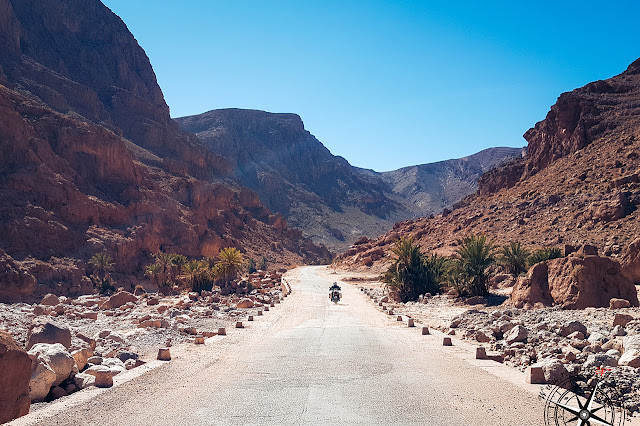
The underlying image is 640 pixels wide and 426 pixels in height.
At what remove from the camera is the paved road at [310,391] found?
616 centimetres

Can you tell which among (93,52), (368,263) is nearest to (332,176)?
(93,52)

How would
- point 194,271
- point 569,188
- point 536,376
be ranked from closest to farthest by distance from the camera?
point 536,376 < point 194,271 < point 569,188

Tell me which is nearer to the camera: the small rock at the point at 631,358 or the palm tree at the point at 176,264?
the small rock at the point at 631,358

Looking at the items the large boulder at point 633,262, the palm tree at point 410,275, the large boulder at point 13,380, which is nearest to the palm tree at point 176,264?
the palm tree at point 410,275

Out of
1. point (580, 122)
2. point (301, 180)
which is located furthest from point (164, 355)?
point (301, 180)

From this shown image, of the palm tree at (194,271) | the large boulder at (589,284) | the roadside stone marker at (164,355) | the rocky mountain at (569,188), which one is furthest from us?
the rocky mountain at (569,188)

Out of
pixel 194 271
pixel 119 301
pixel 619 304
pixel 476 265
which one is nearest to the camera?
pixel 619 304

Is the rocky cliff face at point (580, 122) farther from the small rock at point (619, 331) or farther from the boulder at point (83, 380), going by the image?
the boulder at point (83, 380)

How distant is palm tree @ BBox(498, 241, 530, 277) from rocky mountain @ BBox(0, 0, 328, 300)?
3414 cm

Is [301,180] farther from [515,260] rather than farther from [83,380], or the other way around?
[83,380]

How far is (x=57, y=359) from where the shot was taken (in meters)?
7.68

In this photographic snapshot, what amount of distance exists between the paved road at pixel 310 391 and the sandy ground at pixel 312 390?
15mm

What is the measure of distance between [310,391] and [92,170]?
5823 cm

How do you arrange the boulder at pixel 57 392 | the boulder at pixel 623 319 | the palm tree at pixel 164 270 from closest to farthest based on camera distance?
the boulder at pixel 57 392
the boulder at pixel 623 319
the palm tree at pixel 164 270
